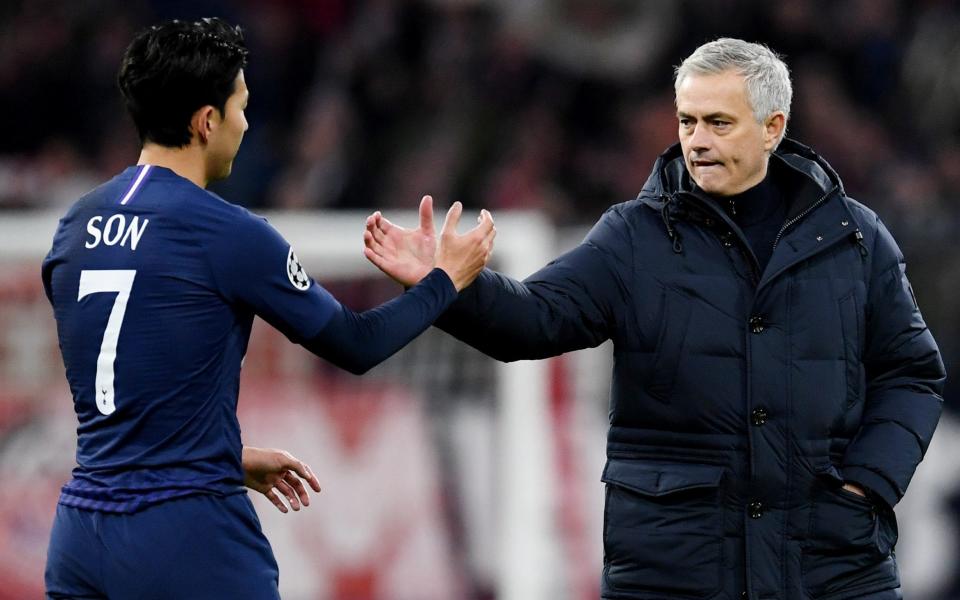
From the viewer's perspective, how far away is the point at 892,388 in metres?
3.66

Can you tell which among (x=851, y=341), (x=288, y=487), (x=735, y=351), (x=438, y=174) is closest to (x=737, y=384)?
(x=735, y=351)

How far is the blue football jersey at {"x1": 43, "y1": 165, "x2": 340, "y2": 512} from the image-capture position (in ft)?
10.1

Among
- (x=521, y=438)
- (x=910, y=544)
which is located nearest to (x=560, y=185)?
(x=521, y=438)

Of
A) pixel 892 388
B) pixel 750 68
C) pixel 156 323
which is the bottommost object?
pixel 892 388

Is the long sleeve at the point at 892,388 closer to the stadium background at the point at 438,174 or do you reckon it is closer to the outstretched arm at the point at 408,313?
the outstretched arm at the point at 408,313

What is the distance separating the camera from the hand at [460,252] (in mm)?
3463

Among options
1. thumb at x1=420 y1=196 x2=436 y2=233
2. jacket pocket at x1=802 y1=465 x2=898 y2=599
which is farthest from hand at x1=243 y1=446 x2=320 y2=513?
jacket pocket at x1=802 y1=465 x2=898 y2=599

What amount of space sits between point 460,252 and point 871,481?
1.00 m

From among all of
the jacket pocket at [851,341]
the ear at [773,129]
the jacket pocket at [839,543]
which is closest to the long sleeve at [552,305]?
the ear at [773,129]

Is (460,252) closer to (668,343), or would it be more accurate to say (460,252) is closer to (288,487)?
(668,343)

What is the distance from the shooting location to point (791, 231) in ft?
11.8

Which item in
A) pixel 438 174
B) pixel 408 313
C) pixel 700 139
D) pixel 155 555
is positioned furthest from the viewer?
pixel 438 174

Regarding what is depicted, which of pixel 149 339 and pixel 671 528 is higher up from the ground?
pixel 149 339

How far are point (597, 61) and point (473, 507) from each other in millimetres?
3032
